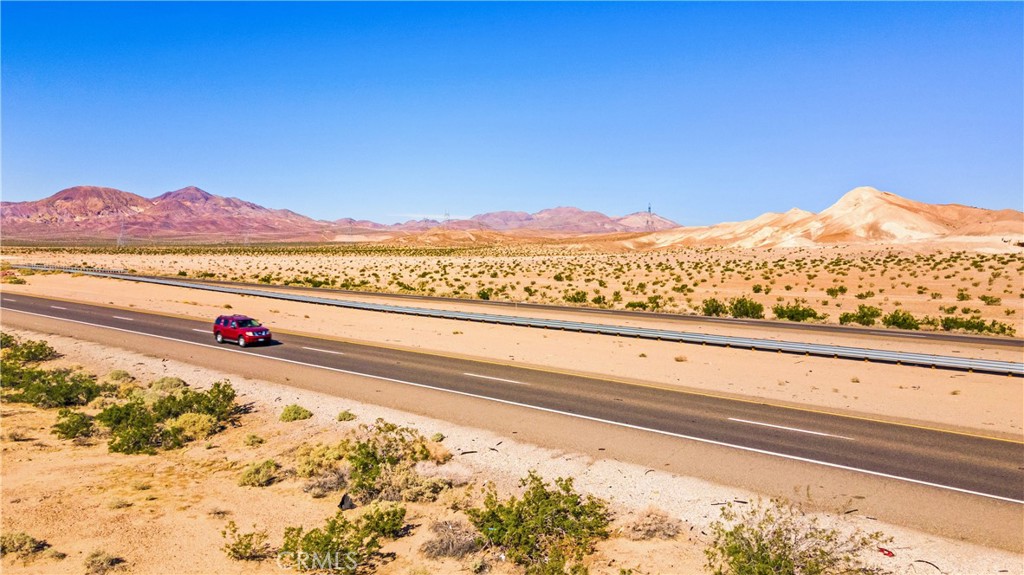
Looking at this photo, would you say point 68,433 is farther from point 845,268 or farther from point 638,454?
point 845,268

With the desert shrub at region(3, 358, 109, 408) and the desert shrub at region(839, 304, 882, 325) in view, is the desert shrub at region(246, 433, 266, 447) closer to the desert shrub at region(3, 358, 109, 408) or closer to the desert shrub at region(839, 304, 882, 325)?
the desert shrub at region(3, 358, 109, 408)

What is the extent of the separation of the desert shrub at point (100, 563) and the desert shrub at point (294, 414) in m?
7.57

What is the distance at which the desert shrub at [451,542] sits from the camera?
1027 centimetres

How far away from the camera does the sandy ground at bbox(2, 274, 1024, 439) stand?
18.7m

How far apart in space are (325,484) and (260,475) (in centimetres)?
152

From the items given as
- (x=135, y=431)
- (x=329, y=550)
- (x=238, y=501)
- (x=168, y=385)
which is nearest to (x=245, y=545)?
(x=329, y=550)

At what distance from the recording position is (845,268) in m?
69.8

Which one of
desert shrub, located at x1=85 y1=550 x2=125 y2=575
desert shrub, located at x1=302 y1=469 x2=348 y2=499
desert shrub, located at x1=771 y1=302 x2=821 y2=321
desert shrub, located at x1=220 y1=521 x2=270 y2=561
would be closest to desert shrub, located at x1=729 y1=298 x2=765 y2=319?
desert shrub, located at x1=771 y1=302 x2=821 y2=321

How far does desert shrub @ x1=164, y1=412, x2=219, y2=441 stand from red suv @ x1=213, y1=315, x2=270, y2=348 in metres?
12.3

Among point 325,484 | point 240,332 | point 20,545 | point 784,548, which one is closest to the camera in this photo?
point 784,548

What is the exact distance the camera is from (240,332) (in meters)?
28.9

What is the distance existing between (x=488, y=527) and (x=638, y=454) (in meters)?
5.23

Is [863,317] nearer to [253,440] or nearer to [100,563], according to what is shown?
[253,440]

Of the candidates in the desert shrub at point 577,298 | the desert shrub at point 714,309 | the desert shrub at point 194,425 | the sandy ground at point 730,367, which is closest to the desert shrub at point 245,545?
the desert shrub at point 194,425
